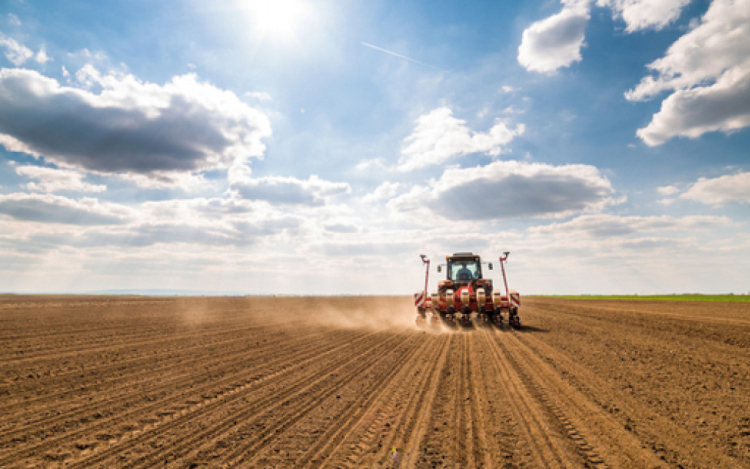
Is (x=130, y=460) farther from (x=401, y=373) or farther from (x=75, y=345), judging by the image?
(x=75, y=345)

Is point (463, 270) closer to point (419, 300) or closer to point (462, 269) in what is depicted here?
point (462, 269)

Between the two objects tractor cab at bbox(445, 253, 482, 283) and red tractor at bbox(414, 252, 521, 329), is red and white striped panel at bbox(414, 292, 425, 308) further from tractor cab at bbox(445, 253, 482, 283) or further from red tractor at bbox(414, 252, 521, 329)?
tractor cab at bbox(445, 253, 482, 283)

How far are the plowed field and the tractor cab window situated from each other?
8.84m

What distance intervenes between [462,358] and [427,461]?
18.9 feet

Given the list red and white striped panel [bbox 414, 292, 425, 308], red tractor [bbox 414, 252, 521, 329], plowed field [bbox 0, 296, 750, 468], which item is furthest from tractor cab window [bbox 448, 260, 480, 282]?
plowed field [bbox 0, 296, 750, 468]

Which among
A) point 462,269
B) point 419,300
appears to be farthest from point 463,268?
A: point 419,300

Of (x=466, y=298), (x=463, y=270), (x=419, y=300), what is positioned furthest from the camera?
(x=463, y=270)

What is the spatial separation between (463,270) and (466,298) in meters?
3.59

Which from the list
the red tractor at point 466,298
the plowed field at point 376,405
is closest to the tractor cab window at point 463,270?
the red tractor at point 466,298

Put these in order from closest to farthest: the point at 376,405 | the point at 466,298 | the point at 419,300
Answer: the point at 376,405
the point at 466,298
the point at 419,300

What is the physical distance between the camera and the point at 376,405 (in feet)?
18.8

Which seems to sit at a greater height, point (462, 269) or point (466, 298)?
point (462, 269)

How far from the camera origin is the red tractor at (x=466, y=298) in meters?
16.7

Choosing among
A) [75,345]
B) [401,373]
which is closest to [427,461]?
[401,373]
